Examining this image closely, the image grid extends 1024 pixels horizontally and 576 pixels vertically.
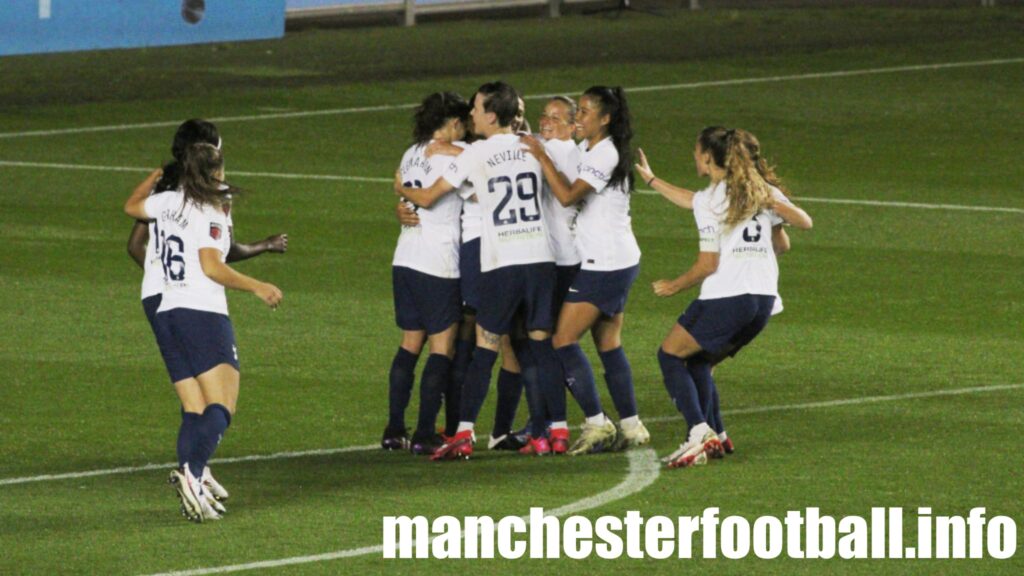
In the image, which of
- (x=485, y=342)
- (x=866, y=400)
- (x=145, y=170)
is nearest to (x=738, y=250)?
(x=485, y=342)

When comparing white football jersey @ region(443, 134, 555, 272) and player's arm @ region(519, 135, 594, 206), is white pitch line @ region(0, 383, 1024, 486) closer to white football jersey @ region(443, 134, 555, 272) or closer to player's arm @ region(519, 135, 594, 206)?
white football jersey @ region(443, 134, 555, 272)

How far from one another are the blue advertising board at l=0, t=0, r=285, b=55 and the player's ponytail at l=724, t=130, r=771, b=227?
23.8 meters

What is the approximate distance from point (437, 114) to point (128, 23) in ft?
80.2

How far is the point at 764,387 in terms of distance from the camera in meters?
14.3

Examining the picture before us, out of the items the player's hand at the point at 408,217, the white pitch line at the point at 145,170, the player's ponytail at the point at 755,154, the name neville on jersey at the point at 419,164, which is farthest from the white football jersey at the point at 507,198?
the white pitch line at the point at 145,170

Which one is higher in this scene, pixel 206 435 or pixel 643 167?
pixel 643 167

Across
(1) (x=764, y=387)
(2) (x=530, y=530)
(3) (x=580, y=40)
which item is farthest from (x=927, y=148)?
(2) (x=530, y=530)

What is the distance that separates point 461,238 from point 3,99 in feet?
70.9

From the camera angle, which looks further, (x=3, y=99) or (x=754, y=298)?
(x=3, y=99)

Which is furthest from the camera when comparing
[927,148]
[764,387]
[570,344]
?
[927,148]

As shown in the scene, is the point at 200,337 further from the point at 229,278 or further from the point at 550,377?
the point at 550,377

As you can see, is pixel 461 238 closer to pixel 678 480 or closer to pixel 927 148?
pixel 678 480

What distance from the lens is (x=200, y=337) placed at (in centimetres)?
1069

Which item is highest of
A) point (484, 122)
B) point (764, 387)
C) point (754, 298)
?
point (484, 122)
